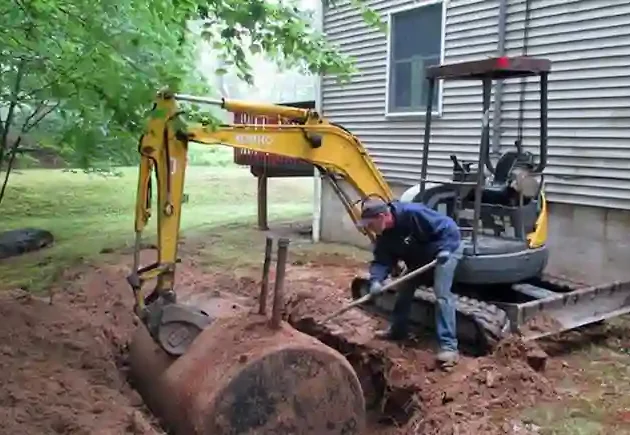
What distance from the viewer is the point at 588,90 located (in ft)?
28.8

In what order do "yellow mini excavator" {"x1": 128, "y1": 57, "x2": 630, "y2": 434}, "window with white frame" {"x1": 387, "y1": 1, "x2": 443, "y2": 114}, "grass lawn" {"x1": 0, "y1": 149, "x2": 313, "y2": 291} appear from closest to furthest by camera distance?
"yellow mini excavator" {"x1": 128, "y1": 57, "x2": 630, "y2": 434} → "window with white frame" {"x1": 387, "y1": 1, "x2": 443, "y2": 114} → "grass lawn" {"x1": 0, "y1": 149, "x2": 313, "y2": 291}

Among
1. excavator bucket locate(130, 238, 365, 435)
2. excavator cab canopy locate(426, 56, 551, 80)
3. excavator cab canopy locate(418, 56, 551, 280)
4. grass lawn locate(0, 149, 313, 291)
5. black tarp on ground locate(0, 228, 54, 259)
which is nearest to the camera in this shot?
excavator bucket locate(130, 238, 365, 435)

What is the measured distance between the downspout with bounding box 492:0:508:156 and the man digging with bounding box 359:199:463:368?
384 centimetres

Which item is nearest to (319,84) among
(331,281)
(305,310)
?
(331,281)

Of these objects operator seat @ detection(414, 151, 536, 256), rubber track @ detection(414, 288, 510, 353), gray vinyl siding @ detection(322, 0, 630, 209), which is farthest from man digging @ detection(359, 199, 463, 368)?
gray vinyl siding @ detection(322, 0, 630, 209)

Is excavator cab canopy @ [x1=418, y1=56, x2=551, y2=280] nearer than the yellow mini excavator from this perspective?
No

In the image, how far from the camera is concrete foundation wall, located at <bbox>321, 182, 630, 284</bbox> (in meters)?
8.48

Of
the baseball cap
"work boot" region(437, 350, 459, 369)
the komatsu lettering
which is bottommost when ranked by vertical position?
"work boot" region(437, 350, 459, 369)

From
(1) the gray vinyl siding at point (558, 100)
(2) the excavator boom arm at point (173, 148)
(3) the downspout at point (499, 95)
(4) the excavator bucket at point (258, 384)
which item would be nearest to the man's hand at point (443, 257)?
(2) the excavator boom arm at point (173, 148)

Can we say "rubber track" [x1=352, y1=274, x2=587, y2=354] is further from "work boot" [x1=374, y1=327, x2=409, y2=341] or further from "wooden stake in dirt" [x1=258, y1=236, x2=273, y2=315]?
"wooden stake in dirt" [x1=258, y1=236, x2=273, y2=315]

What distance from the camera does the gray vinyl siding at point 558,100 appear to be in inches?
334

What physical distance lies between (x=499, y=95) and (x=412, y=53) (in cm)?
199

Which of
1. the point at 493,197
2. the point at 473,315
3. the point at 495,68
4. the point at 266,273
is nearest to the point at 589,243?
the point at 493,197

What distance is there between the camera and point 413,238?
643 centimetres
